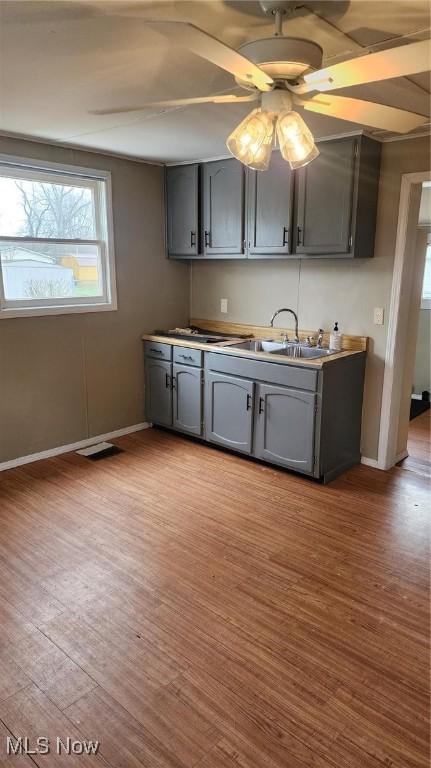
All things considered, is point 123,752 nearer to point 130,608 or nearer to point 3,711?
point 3,711

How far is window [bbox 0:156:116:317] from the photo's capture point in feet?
11.7

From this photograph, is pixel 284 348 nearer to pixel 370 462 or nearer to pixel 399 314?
pixel 399 314

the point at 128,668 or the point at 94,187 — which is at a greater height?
the point at 94,187

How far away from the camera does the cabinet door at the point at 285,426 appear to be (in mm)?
3420

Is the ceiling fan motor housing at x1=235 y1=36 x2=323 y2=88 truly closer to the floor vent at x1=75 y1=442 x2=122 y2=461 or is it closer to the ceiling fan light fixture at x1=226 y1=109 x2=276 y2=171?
the ceiling fan light fixture at x1=226 y1=109 x2=276 y2=171

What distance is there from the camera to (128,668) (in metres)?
1.93

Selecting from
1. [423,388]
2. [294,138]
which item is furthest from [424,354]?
[294,138]

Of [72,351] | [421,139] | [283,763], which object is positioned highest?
[421,139]

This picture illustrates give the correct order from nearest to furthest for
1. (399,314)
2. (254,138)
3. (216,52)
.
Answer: (216,52) < (254,138) < (399,314)

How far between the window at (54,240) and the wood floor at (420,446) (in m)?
2.80

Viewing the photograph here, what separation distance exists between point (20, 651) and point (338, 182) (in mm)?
3175

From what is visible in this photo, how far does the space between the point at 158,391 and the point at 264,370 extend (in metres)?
1.29

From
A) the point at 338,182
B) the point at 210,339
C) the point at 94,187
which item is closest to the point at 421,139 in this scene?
the point at 338,182

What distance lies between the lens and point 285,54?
1.64m
